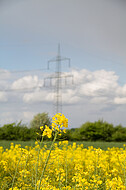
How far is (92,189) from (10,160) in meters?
1.84

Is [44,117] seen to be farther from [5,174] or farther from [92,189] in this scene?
[92,189]

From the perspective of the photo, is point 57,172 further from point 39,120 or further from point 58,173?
point 39,120

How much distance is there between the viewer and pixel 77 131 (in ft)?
48.5

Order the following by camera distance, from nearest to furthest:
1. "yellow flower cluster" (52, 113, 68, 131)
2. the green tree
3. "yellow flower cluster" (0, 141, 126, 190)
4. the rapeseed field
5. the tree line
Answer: "yellow flower cluster" (52, 113, 68, 131)
the rapeseed field
"yellow flower cluster" (0, 141, 126, 190)
the tree line
the green tree

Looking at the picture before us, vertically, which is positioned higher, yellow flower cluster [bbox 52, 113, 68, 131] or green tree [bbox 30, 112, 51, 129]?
green tree [bbox 30, 112, 51, 129]

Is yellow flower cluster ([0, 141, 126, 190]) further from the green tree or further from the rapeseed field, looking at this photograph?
the green tree

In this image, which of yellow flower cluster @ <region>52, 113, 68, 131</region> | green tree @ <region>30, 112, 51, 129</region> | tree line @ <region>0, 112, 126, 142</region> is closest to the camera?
yellow flower cluster @ <region>52, 113, 68, 131</region>

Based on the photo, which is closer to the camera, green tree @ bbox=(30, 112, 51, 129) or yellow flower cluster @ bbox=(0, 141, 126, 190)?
yellow flower cluster @ bbox=(0, 141, 126, 190)

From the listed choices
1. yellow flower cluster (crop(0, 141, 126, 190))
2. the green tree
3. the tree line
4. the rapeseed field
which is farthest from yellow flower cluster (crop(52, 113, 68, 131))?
the green tree

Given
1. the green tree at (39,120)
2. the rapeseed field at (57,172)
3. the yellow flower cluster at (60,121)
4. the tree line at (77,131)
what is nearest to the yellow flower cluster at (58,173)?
the rapeseed field at (57,172)

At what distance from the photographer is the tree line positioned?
42.4 ft

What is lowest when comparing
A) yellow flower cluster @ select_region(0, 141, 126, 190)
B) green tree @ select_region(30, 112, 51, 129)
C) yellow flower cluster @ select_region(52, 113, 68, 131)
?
yellow flower cluster @ select_region(0, 141, 126, 190)

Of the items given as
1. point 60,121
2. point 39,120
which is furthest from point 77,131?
point 60,121

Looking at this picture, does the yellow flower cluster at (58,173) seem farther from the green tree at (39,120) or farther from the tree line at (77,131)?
the green tree at (39,120)
